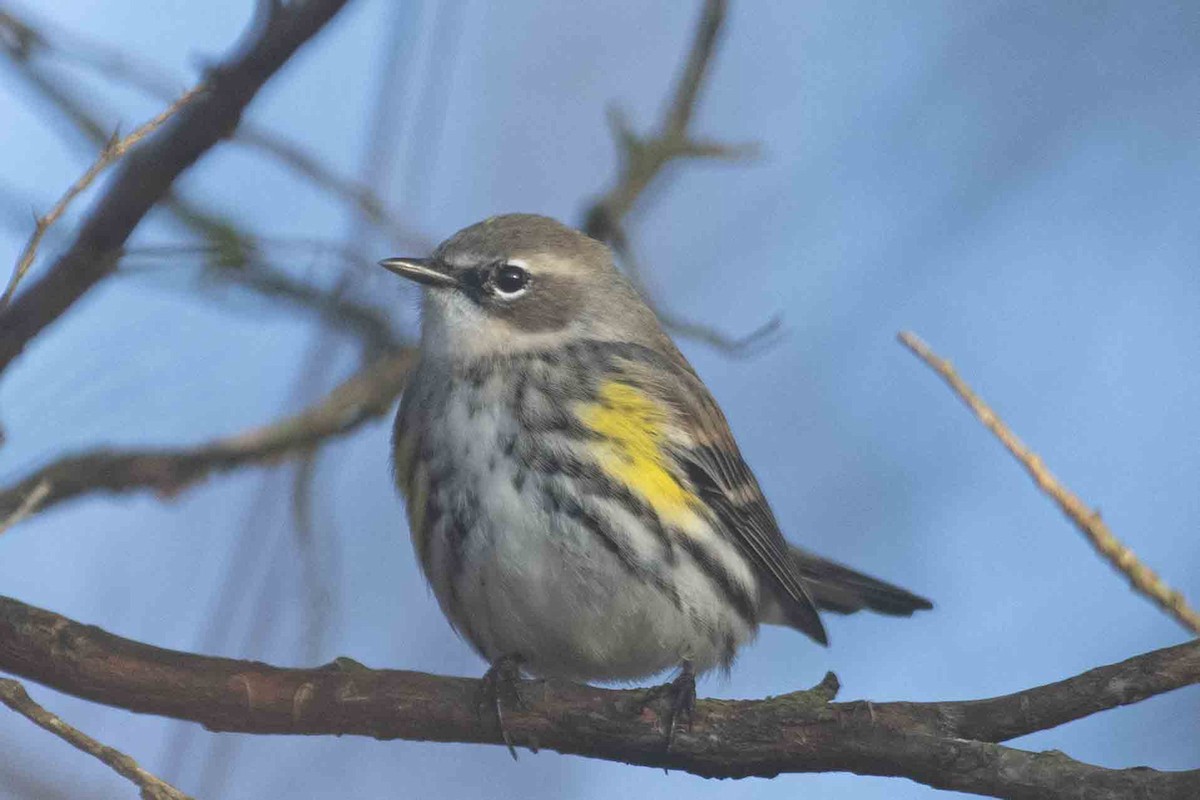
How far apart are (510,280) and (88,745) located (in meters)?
2.54

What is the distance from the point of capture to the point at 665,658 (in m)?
4.40

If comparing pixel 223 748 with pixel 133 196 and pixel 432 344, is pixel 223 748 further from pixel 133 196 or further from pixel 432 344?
pixel 133 196

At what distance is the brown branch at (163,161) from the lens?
2645 mm

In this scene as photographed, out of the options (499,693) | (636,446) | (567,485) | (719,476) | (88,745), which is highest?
(719,476)

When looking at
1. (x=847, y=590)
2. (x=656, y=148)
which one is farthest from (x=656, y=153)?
(x=847, y=590)

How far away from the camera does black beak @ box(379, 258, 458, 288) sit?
4.78 m

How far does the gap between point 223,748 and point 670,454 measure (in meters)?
Answer: 1.66

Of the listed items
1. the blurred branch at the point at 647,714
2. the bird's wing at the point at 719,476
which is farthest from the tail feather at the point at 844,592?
the blurred branch at the point at 647,714

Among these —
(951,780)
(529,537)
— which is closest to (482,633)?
(529,537)

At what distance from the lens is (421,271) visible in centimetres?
481

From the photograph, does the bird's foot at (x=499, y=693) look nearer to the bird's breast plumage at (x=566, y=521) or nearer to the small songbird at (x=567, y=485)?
the small songbird at (x=567, y=485)

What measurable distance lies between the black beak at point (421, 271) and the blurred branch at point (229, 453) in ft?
1.84

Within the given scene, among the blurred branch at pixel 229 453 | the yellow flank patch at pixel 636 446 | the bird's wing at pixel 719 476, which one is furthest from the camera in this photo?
the bird's wing at pixel 719 476

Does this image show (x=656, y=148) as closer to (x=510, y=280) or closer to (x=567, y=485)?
(x=510, y=280)
